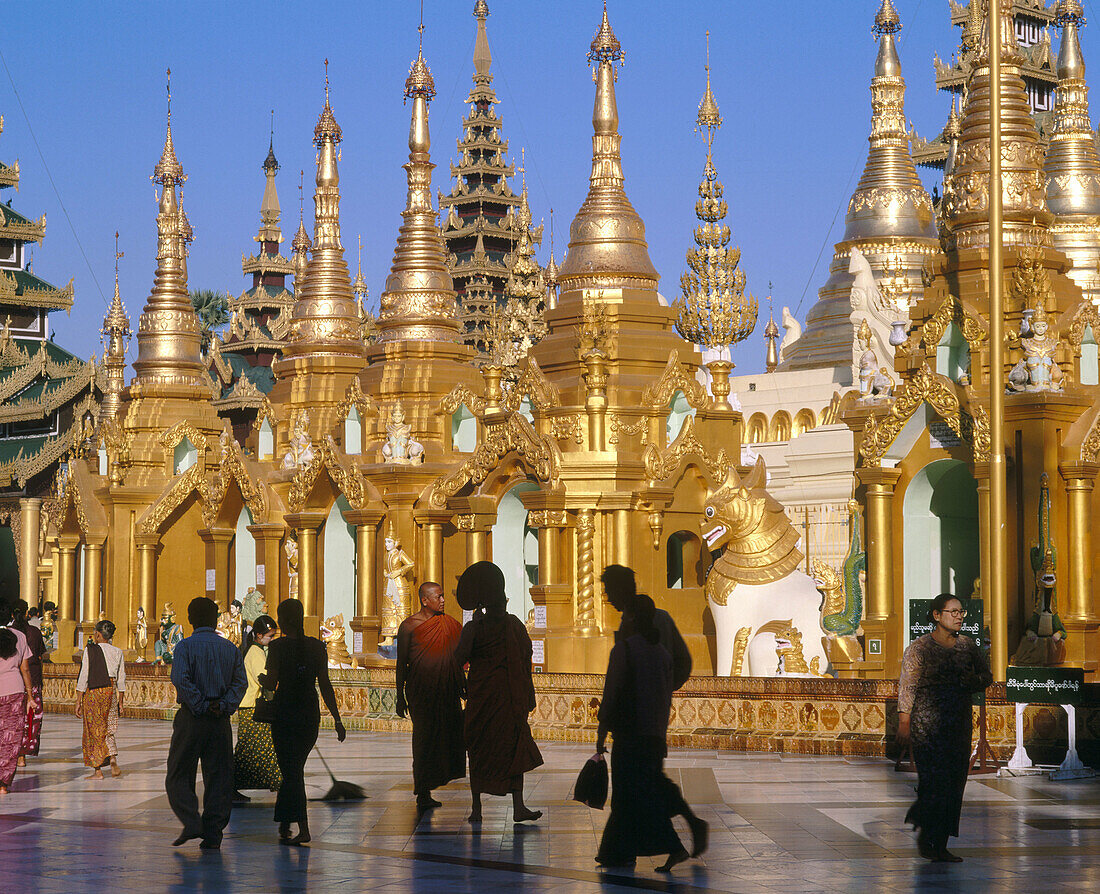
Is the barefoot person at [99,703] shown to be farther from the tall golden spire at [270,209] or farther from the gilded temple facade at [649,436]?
the tall golden spire at [270,209]

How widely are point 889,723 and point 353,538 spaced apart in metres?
15.4

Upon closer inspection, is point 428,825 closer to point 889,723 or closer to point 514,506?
point 889,723

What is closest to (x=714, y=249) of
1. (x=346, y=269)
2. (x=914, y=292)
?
(x=914, y=292)

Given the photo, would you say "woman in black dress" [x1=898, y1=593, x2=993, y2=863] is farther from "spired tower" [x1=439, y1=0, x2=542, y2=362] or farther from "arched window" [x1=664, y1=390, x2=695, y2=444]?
"spired tower" [x1=439, y1=0, x2=542, y2=362]

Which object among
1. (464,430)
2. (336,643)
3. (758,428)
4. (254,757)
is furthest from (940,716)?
(758,428)

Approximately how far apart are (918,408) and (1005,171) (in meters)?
3.13

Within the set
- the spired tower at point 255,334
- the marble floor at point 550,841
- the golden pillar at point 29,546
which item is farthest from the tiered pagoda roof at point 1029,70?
the marble floor at point 550,841

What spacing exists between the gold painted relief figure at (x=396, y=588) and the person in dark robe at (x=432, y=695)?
1402 centimetres

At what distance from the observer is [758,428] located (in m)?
34.7

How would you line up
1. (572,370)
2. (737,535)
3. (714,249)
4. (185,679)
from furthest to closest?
(714,249)
(572,370)
(737,535)
(185,679)

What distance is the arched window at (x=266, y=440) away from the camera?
34.6 m

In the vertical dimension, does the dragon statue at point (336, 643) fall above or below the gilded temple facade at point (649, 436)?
below

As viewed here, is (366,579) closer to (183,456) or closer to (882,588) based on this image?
(183,456)

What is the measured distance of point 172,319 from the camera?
3778 centimetres
